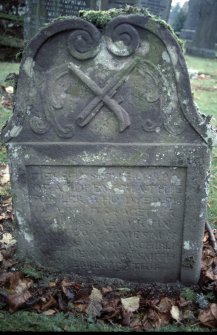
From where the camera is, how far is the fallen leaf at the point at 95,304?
2.95 metres

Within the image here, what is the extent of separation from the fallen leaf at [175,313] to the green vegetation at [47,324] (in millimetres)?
419

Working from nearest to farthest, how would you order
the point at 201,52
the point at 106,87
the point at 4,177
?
the point at 106,87, the point at 4,177, the point at 201,52

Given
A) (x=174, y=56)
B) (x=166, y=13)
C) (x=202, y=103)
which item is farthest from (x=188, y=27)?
(x=174, y=56)

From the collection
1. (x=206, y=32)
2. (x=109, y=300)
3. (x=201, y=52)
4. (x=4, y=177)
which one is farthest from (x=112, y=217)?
(x=206, y=32)

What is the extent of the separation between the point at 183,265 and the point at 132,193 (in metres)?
0.82

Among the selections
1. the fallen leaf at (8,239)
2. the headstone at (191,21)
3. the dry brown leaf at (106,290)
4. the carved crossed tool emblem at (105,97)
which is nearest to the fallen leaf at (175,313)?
the dry brown leaf at (106,290)

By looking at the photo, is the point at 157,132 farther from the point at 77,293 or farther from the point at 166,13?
the point at 166,13

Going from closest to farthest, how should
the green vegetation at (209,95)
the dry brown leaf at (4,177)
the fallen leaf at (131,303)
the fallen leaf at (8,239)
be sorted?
the fallen leaf at (131,303) < the fallen leaf at (8,239) < the green vegetation at (209,95) < the dry brown leaf at (4,177)

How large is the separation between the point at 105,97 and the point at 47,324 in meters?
1.75

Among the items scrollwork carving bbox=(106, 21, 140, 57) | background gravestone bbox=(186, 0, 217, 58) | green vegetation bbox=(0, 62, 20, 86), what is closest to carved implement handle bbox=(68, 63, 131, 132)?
scrollwork carving bbox=(106, 21, 140, 57)

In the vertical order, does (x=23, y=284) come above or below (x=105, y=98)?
below

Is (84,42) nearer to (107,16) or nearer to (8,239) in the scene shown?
(107,16)

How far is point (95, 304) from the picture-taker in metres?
3.02

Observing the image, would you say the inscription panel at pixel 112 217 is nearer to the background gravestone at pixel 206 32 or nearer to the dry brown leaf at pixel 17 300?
the dry brown leaf at pixel 17 300
